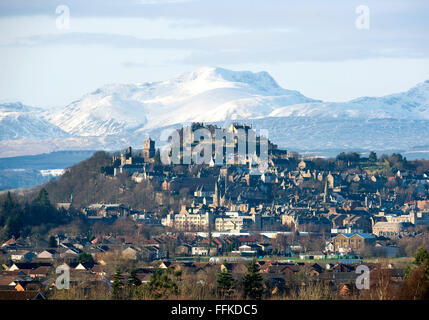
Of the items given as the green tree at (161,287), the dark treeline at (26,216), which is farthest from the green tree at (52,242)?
the green tree at (161,287)

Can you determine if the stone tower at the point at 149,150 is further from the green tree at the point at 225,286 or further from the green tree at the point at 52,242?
the green tree at the point at 225,286

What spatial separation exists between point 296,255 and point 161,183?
36.9 metres

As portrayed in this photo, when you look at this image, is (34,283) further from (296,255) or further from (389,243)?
(389,243)

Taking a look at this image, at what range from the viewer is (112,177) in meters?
106

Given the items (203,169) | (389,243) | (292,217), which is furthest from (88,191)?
(389,243)

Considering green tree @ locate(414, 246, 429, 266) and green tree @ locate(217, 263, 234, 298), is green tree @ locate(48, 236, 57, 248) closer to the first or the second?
green tree @ locate(217, 263, 234, 298)

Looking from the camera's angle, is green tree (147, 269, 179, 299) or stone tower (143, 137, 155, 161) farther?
stone tower (143, 137, 155, 161)

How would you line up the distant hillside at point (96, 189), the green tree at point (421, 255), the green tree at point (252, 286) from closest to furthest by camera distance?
the green tree at point (421, 255) → the green tree at point (252, 286) → the distant hillside at point (96, 189)

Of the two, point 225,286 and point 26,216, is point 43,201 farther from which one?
point 225,286

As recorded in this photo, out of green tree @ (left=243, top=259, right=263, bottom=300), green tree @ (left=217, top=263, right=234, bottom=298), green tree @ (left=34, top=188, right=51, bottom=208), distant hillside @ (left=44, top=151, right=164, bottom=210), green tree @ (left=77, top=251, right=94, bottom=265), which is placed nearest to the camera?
green tree @ (left=217, top=263, right=234, bottom=298)

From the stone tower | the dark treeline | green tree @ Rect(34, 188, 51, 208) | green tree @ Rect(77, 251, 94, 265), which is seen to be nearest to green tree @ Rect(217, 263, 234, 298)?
green tree @ Rect(77, 251, 94, 265)

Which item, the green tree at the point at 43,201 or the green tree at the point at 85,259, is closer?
the green tree at the point at 85,259

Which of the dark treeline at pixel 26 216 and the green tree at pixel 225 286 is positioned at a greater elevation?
the green tree at pixel 225 286

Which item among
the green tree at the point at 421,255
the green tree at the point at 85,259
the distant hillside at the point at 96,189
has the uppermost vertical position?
the green tree at the point at 421,255
